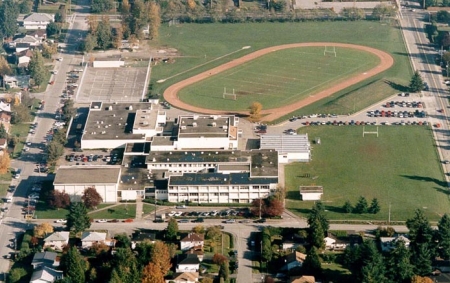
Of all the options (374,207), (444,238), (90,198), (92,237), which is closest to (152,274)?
(92,237)

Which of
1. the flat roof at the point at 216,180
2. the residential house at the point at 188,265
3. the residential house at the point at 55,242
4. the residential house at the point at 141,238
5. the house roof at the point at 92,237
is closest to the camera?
the residential house at the point at 188,265

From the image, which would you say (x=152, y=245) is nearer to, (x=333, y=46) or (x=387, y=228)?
(x=387, y=228)

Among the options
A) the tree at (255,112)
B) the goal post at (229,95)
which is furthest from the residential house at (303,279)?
the goal post at (229,95)

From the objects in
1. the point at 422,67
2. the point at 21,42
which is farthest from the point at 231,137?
the point at 21,42

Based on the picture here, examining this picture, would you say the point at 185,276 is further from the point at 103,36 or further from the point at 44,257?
the point at 103,36

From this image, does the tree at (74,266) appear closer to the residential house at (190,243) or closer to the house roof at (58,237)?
the house roof at (58,237)
